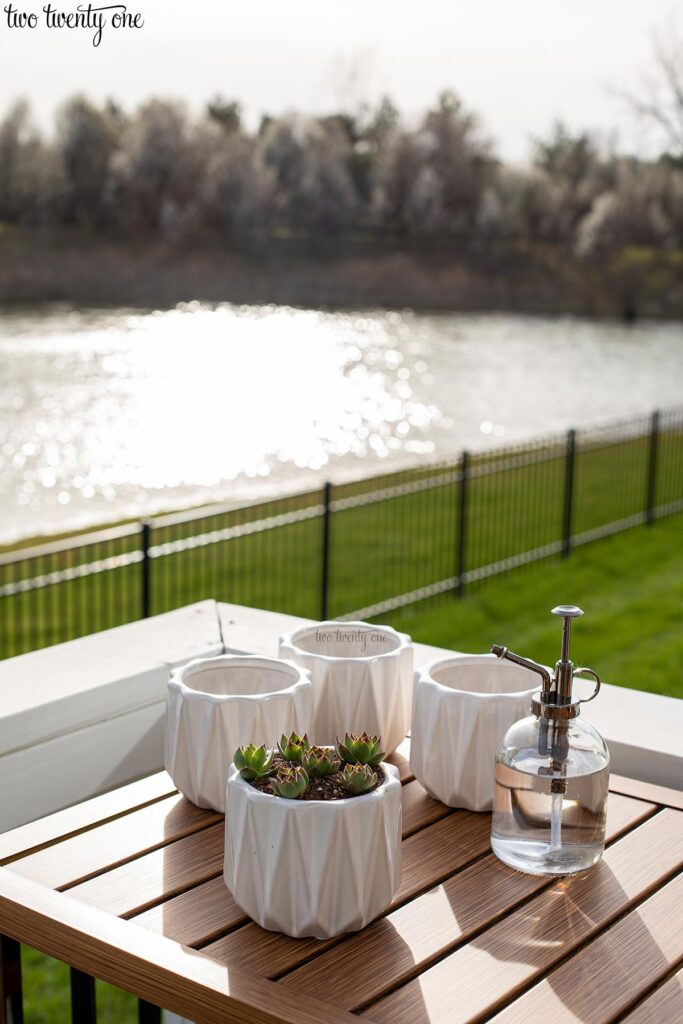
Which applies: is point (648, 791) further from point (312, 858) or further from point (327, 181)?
point (327, 181)

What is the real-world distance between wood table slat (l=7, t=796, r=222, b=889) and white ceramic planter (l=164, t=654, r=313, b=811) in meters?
0.03

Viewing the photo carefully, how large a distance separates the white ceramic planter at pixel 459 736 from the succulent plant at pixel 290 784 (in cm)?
33

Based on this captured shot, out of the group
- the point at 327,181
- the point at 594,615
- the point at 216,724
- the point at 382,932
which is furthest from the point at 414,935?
the point at 327,181

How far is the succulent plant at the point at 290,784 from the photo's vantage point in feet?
3.78

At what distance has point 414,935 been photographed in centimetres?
120

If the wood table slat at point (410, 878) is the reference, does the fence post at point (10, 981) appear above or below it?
below

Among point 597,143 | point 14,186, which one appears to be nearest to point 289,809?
point 14,186

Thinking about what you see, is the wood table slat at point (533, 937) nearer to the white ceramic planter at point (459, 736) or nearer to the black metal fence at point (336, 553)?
the white ceramic planter at point (459, 736)

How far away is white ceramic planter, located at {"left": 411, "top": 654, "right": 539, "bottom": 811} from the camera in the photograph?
56.8 inches

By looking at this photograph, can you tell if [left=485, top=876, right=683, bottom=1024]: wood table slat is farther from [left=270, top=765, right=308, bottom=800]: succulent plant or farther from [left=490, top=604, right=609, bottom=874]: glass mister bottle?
[left=270, top=765, right=308, bottom=800]: succulent plant

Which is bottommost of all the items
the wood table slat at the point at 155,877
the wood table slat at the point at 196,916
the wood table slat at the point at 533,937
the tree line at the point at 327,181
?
the wood table slat at the point at 155,877

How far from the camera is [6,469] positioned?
40.2 ft

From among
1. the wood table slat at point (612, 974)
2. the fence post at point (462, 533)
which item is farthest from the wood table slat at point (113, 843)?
the fence post at point (462, 533)

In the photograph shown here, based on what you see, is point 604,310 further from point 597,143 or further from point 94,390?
point 94,390
